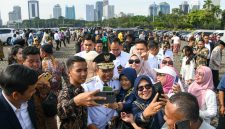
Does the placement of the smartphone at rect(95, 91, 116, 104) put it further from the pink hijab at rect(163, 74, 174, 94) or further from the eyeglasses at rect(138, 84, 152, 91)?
the pink hijab at rect(163, 74, 174, 94)

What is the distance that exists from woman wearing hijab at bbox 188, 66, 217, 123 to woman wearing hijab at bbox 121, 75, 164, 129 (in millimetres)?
844

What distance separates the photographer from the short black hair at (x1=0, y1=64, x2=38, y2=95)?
6.61 feet

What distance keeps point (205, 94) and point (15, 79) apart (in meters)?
2.49

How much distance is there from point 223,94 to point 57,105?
9.46 feet

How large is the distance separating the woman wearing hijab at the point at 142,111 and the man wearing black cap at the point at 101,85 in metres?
0.29

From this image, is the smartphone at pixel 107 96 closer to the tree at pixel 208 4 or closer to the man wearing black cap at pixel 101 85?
the man wearing black cap at pixel 101 85

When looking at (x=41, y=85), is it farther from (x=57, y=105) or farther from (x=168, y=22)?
(x=168, y=22)

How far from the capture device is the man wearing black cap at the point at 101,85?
9.92 feet

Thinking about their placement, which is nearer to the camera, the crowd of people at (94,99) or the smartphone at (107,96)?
the crowd of people at (94,99)

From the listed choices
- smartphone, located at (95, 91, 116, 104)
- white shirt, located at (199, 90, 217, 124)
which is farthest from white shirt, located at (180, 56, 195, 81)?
smartphone, located at (95, 91, 116, 104)

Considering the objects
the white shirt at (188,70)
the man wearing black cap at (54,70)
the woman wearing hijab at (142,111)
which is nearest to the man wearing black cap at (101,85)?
the woman wearing hijab at (142,111)

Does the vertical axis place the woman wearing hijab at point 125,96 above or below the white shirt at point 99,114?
above

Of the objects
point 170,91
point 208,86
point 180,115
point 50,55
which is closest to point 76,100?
point 180,115

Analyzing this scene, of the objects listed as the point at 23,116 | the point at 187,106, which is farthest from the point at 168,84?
the point at 23,116
